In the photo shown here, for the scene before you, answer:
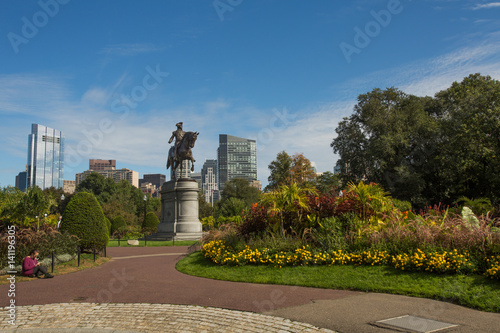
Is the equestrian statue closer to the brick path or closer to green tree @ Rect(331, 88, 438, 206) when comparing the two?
green tree @ Rect(331, 88, 438, 206)

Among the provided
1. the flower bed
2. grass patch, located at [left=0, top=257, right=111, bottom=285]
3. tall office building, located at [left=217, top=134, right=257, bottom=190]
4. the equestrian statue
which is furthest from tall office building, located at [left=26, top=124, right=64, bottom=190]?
the flower bed

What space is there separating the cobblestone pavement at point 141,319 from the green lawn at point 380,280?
309 cm

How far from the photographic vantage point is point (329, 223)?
1272cm

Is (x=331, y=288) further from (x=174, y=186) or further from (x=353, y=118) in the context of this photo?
(x=353, y=118)

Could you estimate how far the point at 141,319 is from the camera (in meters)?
7.04

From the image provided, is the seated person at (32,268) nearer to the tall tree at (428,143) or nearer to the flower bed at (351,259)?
the flower bed at (351,259)

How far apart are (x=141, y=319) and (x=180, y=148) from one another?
28.8 metres

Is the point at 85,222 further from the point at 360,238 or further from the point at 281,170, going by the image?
the point at 281,170

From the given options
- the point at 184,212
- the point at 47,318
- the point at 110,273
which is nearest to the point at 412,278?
the point at 47,318

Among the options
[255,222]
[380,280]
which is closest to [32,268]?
[255,222]

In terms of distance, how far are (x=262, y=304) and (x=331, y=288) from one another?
2.24 m

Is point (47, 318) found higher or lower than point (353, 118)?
lower

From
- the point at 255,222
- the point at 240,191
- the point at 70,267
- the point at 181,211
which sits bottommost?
the point at 70,267

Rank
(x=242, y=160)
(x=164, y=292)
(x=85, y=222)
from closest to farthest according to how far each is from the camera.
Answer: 1. (x=164, y=292)
2. (x=85, y=222)
3. (x=242, y=160)
